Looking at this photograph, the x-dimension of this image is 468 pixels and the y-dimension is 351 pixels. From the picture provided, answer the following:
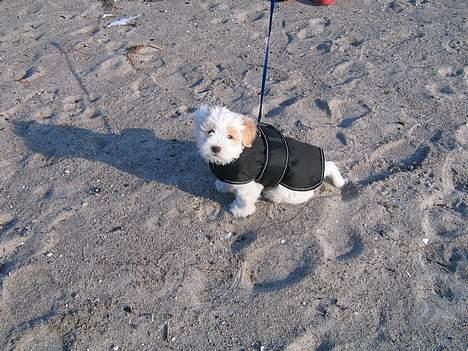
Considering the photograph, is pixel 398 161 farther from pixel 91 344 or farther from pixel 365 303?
pixel 91 344

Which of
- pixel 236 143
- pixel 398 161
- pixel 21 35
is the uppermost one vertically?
pixel 236 143

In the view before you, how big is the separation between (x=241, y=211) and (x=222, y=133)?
3.18ft

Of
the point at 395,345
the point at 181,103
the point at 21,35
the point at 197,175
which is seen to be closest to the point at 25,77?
the point at 21,35

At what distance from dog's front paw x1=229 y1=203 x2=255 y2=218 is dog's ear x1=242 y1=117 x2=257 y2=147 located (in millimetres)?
767

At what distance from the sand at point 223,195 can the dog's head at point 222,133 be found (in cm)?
87

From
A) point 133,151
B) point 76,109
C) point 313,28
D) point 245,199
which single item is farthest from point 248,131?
point 313,28

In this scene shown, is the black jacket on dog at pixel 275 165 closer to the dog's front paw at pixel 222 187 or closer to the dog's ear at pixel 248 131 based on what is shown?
the dog's ear at pixel 248 131

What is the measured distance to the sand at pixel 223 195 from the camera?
3.68 m

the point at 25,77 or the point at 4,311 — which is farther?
the point at 25,77

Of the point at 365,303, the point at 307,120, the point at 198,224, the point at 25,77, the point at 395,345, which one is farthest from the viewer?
the point at 25,77

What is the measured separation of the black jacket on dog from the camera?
163 inches

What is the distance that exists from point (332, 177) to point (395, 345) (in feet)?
5.87

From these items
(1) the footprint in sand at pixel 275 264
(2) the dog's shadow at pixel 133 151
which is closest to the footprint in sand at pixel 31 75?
(2) the dog's shadow at pixel 133 151

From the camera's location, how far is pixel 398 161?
17.0 ft
